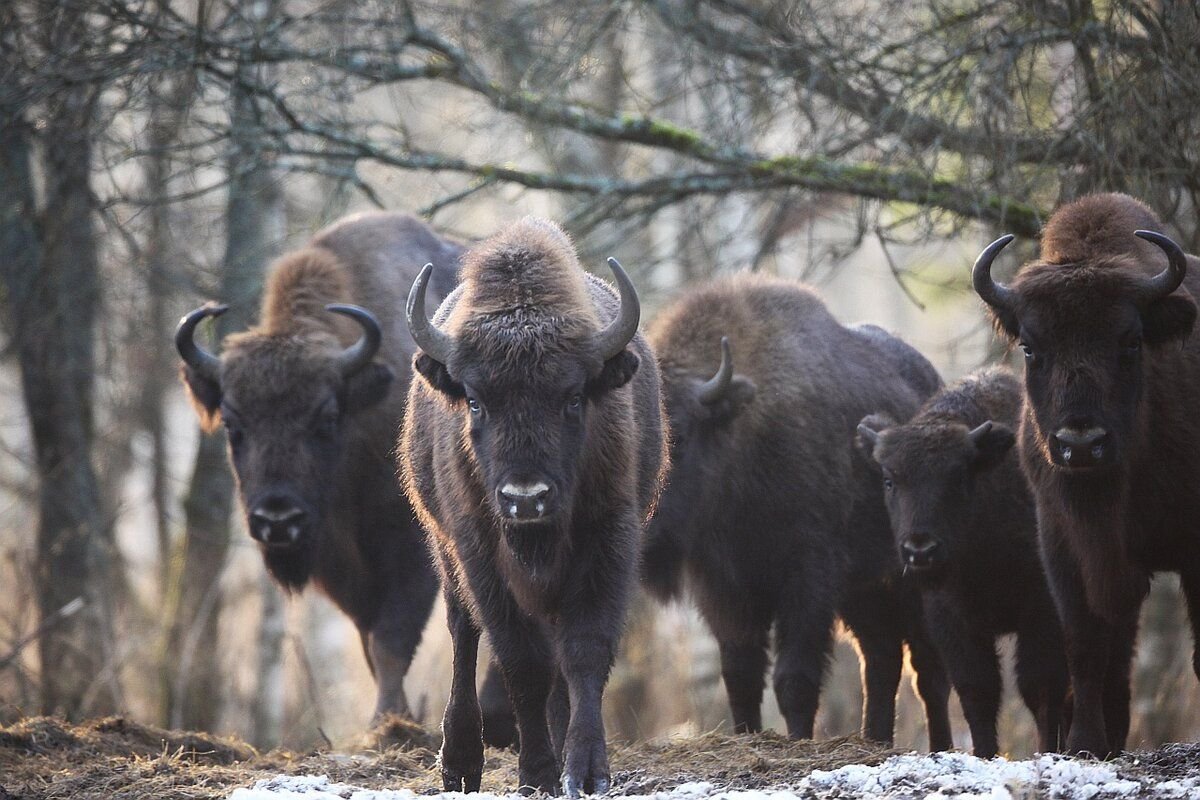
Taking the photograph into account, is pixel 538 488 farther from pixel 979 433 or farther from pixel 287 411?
pixel 287 411

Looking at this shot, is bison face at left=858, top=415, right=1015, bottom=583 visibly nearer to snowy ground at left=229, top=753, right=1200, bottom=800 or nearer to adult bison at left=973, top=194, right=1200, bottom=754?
adult bison at left=973, top=194, right=1200, bottom=754

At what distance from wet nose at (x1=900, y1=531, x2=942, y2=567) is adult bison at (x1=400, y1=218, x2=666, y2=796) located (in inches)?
74.2

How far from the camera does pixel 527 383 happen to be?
605 centimetres

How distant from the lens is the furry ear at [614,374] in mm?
6285

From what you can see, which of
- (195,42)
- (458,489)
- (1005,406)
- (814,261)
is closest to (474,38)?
(195,42)

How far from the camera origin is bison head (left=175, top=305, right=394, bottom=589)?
9.09 metres

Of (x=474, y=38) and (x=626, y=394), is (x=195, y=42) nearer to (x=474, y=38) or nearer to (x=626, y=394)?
(x=474, y=38)

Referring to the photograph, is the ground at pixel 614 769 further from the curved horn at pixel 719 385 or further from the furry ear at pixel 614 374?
the curved horn at pixel 719 385

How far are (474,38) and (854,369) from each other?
3887 millimetres

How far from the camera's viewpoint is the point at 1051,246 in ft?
24.2

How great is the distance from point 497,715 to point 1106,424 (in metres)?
3.86

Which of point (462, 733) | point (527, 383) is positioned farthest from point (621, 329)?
point (462, 733)

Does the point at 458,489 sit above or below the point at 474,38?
below

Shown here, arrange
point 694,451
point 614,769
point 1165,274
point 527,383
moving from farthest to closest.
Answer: point 694,451
point 614,769
point 1165,274
point 527,383
